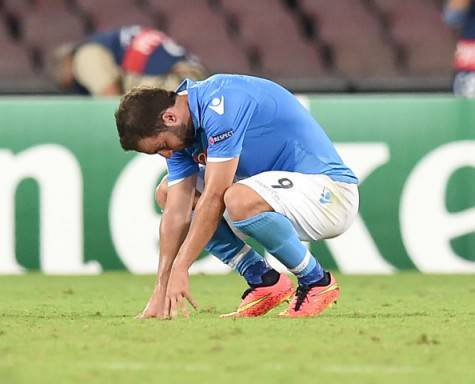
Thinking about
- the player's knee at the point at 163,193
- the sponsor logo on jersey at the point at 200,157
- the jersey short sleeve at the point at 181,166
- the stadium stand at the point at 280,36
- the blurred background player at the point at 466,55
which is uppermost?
the sponsor logo on jersey at the point at 200,157

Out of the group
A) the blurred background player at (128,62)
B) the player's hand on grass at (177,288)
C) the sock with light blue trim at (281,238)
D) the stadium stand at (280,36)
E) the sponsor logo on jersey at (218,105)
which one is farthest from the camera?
the stadium stand at (280,36)

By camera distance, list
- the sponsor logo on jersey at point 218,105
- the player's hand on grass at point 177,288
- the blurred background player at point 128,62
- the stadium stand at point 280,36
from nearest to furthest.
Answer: the player's hand on grass at point 177,288 → the sponsor logo on jersey at point 218,105 → the blurred background player at point 128,62 → the stadium stand at point 280,36

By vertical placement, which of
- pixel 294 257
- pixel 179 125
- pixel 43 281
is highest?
pixel 179 125

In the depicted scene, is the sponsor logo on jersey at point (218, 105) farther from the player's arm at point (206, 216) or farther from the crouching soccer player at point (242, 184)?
the player's arm at point (206, 216)

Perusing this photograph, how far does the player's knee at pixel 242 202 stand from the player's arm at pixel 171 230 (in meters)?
0.28

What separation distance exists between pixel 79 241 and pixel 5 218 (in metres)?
0.49

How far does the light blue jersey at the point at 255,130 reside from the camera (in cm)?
540

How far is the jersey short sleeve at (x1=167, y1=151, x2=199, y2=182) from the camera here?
5703 mm

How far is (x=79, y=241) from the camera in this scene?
337 inches

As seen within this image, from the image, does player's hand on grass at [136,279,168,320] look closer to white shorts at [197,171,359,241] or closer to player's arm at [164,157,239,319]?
player's arm at [164,157,239,319]

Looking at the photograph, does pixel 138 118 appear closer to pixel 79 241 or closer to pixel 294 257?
pixel 294 257

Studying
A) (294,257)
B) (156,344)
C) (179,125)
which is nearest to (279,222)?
(294,257)

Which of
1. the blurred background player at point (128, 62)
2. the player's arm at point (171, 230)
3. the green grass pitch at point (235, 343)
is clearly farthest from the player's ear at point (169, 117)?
the blurred background player at point (128, 62)

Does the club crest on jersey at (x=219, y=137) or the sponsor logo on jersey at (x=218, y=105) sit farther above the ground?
the sponsor logo on jersey at (x=218, y=105)
